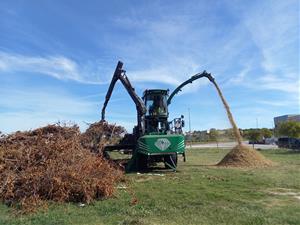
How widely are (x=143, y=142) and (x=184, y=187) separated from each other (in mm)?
4816

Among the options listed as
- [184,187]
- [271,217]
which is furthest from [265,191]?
[271,217]

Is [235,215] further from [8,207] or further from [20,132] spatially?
[20,132]

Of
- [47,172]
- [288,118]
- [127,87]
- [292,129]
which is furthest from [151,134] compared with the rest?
[288,118]

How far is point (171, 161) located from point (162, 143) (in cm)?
153

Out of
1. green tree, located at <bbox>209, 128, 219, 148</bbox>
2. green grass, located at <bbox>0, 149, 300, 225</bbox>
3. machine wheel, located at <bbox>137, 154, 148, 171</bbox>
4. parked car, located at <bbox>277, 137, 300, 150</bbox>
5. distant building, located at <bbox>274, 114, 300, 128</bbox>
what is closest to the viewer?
green grass, located at <bbox>0, 149, 300, 225</bbox>

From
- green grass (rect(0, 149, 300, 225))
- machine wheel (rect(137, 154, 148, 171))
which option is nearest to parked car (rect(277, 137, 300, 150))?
machine wheel (rect(137, 154, 148, 171))

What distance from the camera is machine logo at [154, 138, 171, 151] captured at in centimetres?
1648

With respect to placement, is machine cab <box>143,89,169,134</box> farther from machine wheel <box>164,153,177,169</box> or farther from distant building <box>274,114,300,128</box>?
distant building <box>274,114,300,128</box>

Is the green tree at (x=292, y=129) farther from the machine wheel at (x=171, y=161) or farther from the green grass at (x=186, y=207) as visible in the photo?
the green grass at (x=186, y=207)

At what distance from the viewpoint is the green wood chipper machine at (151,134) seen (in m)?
16.5

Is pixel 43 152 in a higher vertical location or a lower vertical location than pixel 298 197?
higher

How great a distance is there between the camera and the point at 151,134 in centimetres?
1775

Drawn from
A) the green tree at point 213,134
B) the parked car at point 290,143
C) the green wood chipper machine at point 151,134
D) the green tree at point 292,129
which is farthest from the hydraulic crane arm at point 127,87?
the green tree at point 213,134

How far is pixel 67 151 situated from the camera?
11.3 metres
